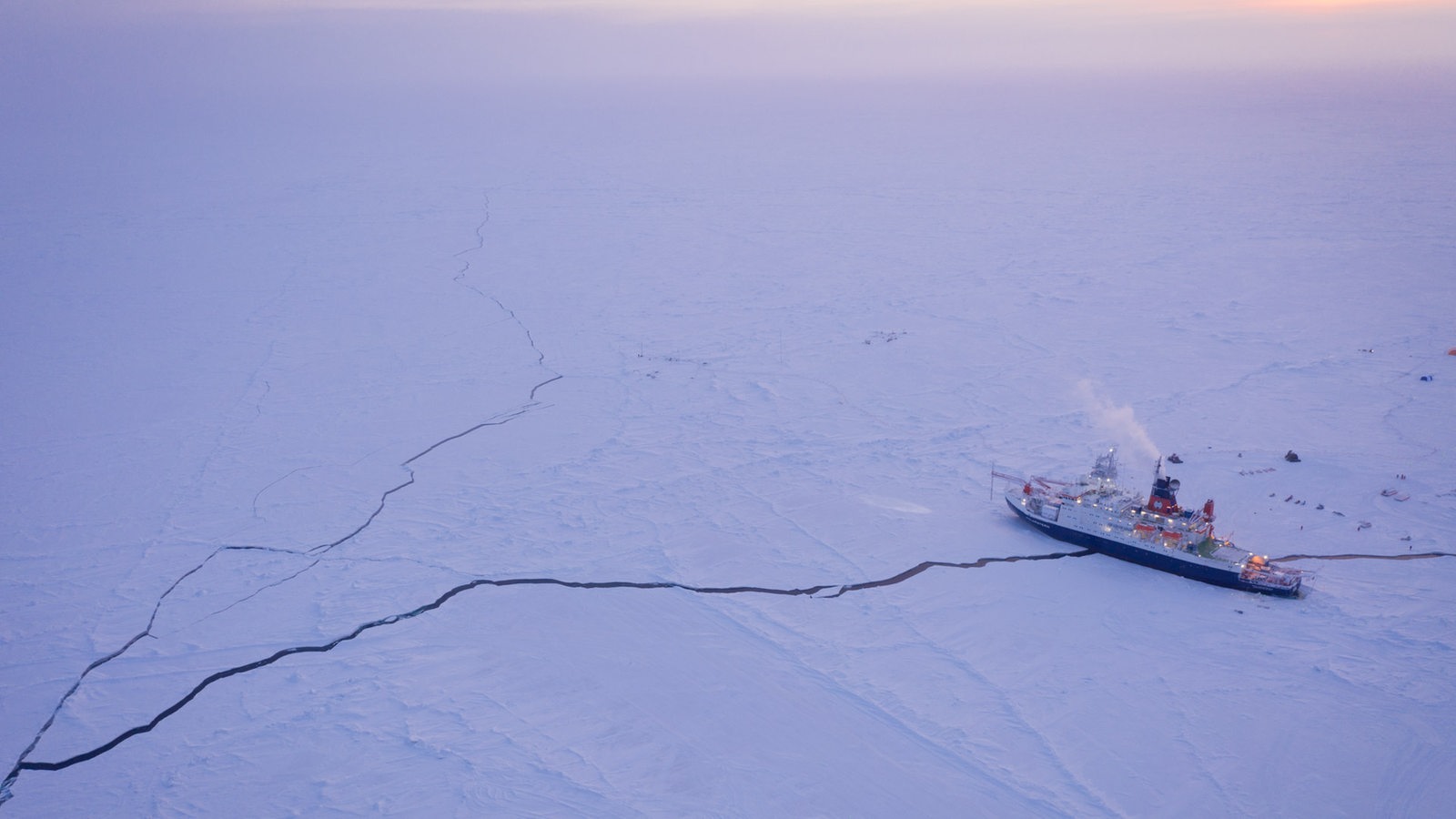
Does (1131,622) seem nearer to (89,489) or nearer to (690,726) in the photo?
(690,726)

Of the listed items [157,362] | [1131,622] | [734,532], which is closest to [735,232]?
[157,362]

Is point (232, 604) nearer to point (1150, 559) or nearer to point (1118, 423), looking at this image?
point (1150, 559)

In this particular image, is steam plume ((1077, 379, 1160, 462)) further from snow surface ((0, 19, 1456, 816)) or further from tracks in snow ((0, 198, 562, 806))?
tracks in snow ((0, 198, 562, 806))

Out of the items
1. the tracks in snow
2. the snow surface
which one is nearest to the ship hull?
the snow surface

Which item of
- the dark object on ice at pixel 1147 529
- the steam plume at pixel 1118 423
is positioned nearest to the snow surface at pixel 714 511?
the steam plume at pixel 1118 423

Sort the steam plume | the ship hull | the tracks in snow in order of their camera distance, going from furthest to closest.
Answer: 1. the steam plume
2. the ship hull
3. the tracks in snow

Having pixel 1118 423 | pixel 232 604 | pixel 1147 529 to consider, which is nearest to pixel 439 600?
pixel 232 604
